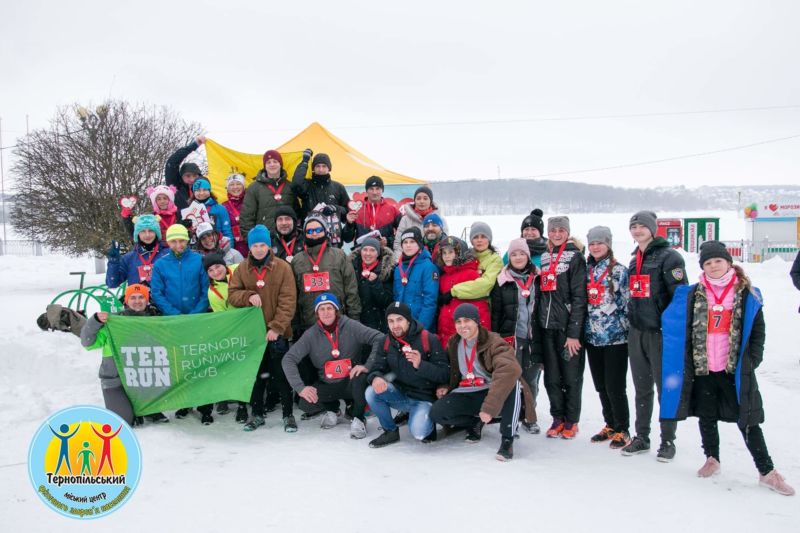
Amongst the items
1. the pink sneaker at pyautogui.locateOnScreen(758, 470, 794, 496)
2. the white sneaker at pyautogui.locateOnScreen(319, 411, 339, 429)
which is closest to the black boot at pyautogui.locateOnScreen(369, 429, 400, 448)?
the white sneaker at pyautogui.locateOnScreen(319, 411, 339, 429)

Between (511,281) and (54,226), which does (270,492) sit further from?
(54,226)

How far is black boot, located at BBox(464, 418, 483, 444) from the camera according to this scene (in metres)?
5.01

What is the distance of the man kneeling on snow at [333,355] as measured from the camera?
5.24 meters

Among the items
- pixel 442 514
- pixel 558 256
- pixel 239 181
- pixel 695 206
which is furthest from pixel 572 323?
pixel 695 206

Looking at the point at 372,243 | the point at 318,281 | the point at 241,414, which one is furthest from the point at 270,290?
the point at 241,414

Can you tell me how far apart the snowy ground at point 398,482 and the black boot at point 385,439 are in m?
0.10

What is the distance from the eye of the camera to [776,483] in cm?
382

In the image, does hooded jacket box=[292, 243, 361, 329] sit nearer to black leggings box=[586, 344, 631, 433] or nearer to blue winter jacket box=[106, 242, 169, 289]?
blue winter jacket box=[106, 242, 169, 289]

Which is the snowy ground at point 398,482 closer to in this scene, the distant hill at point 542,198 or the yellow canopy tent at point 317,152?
the yellow canopy tent at point 317,152

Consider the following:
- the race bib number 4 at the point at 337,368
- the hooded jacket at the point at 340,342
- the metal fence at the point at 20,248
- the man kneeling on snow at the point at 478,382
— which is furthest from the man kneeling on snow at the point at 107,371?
the metal fence at the point at 20,248

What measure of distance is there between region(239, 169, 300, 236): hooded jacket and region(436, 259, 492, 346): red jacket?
2374 millimetres

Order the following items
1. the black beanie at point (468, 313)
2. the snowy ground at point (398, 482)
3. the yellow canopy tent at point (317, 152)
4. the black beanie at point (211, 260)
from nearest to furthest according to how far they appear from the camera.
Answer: the snowy ground at point (398, 482), the black beanie at point (468, 313), the black beanie at point (211, 260), the yellow canopy tent at point (317, 152)

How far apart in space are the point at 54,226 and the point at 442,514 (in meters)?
17.6

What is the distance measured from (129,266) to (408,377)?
132 inches
